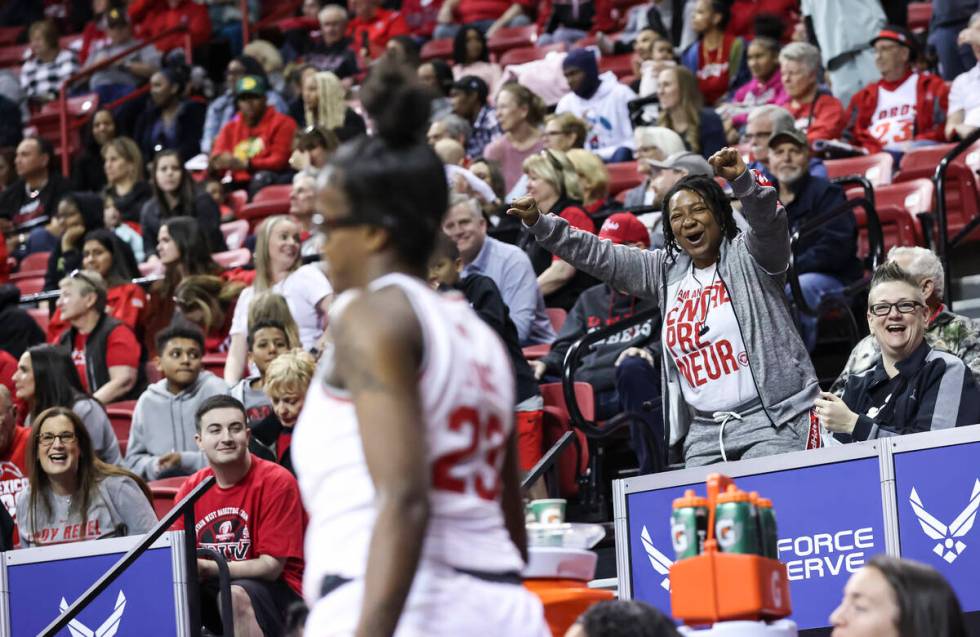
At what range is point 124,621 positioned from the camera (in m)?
5.46

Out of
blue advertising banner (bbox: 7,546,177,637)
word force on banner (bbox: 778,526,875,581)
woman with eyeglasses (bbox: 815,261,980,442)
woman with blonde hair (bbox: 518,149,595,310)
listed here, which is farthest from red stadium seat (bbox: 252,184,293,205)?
word force on banner (bbox: 778,526,875,581)

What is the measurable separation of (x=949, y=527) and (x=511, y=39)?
32.3 feet

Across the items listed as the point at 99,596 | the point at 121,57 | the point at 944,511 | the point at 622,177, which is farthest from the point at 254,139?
the point at 944,511

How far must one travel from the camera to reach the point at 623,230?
7.43 meters

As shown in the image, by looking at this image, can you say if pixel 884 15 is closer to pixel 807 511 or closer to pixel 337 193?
pixel 807 511

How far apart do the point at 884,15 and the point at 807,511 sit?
6.30m

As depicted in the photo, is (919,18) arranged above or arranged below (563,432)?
above

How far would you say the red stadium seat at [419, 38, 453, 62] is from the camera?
46.0ft

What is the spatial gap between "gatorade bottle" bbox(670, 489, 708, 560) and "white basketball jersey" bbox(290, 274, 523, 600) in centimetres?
110

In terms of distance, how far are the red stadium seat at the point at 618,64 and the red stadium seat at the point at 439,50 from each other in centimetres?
159

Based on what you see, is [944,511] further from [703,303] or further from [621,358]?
[621,358]

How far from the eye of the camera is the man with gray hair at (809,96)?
9.59 meters

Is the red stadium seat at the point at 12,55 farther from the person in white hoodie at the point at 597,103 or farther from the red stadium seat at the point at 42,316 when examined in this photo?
the person in white hoodie at the point at 597,103

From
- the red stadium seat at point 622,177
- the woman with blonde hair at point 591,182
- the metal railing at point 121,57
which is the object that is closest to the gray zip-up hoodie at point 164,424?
the woman with blonde hair at point 591,182
